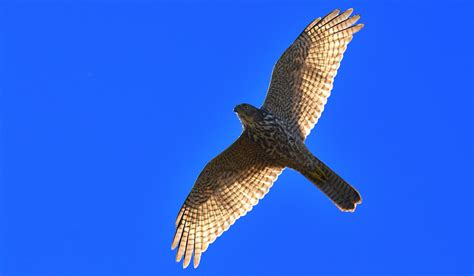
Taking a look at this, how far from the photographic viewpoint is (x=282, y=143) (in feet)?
40.0

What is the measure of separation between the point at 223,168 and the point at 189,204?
2.91 ft

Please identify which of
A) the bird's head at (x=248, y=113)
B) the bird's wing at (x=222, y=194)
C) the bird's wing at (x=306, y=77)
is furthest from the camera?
the bird's wing at (x=306, y=77)

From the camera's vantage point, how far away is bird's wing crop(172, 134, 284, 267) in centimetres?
1241

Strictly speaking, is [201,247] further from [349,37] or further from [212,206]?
[349,37]

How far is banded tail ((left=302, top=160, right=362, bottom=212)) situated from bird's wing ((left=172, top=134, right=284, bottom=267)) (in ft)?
2.40

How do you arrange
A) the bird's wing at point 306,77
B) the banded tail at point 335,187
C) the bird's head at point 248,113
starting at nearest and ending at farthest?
the banded tail at point 335,187 < the bird's head at point 248,113 < the bird's wing at point 306,77

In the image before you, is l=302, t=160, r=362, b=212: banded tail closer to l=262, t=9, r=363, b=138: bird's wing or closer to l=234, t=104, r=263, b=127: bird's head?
l=262, t=9, r=363, b=138: bird's wing

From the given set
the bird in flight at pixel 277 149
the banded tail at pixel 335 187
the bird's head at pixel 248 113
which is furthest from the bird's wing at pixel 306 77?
Result: the banded tail at pixel 335 187

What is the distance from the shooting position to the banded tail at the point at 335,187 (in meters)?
11.9

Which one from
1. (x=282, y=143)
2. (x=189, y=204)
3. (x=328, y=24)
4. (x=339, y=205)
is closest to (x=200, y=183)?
(x=189, y=204)

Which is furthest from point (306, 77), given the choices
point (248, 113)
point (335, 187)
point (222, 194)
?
point (222, 194)

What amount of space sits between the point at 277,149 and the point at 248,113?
2.57ft

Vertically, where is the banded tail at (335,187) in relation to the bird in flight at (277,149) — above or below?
below

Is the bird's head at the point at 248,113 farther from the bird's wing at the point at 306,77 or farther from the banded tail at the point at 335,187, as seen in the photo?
the banded tail at the point at 335,187
